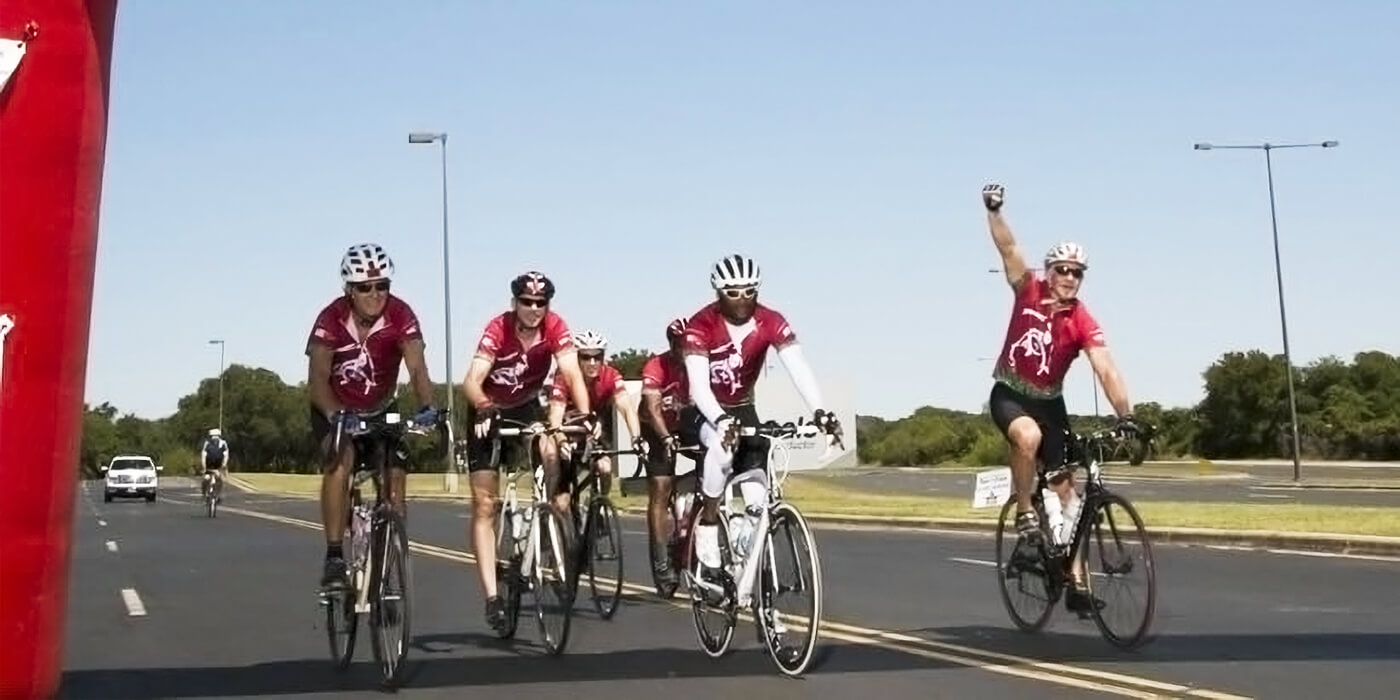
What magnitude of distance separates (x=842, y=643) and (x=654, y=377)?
10.7ft

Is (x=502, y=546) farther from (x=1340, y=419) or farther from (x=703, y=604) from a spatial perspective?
(x=1340, y=419)

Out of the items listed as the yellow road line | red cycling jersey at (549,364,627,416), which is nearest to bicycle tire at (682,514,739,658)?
the yellow road line

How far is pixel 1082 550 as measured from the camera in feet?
30.6

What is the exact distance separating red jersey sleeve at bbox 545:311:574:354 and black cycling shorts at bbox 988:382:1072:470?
2368 millimetres

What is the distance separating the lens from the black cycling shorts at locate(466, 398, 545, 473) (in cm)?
972

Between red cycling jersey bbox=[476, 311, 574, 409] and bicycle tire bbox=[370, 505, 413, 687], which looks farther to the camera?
red cycling jersey bbox=[476, 311, 574, 409]

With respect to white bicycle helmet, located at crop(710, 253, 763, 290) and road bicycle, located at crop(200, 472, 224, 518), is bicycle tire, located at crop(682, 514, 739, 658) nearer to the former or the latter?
white bicycle helmet, located at crop(710, 253, 763, 290)

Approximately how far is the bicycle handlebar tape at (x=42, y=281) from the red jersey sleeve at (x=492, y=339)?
5492mm

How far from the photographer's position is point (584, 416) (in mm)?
9617

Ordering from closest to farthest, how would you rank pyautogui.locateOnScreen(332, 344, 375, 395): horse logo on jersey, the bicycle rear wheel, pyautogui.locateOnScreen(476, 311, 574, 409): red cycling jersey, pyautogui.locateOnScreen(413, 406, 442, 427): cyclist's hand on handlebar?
pyautogui.locateOnScreen(413, 406, 442, 427): cyclist's hand on handlebar, pyautogui.locateOnScreen(332, 344, 375, 395): horse logo on jersey, the bicycle rear wheel, pyautogui.locateOnScreen(476, 311, 574, 409): red cycling jersey

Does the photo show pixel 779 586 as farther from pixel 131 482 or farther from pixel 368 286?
pixel 131 482

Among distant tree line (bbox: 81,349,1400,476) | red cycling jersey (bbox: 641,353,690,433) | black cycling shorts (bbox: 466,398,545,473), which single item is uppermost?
distant tree line (bbox: 81,349,1400,476)

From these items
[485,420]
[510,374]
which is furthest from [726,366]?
[510,374]

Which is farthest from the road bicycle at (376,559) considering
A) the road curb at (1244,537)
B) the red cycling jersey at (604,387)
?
the road curb at (1244,537)
